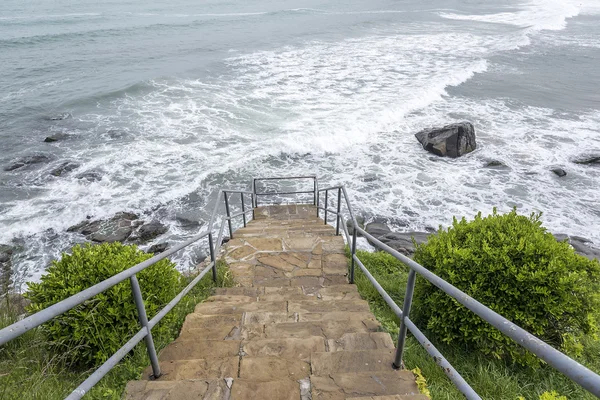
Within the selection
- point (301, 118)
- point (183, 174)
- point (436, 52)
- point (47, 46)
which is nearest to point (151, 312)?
point (183, 174)

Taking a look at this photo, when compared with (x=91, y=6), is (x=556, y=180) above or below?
below

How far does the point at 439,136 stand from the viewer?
16109 millimetres

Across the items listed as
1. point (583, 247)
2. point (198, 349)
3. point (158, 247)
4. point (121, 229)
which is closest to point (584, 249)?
point (583, 247)

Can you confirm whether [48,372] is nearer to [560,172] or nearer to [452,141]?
[452,141]

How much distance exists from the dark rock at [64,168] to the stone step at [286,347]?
1469cm

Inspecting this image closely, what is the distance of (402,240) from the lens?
11.1 metres

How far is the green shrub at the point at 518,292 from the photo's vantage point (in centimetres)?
369

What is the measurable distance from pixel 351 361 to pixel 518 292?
6.42ft

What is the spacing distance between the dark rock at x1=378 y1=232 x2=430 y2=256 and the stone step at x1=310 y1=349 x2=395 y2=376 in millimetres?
7404

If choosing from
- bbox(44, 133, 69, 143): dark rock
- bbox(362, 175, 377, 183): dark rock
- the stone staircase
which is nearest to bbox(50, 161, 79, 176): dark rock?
bbox(44, 133, 69, 143): dark rock

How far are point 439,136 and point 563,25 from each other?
42170 millimetres

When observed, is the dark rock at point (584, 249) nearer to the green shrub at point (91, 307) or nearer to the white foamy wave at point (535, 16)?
the green shrub at point (91, 307)

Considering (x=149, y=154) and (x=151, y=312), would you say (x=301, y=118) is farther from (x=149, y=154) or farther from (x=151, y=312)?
(x=151, y=312)

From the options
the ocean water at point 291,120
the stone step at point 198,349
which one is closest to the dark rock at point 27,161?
the ocean water at point 291,120
